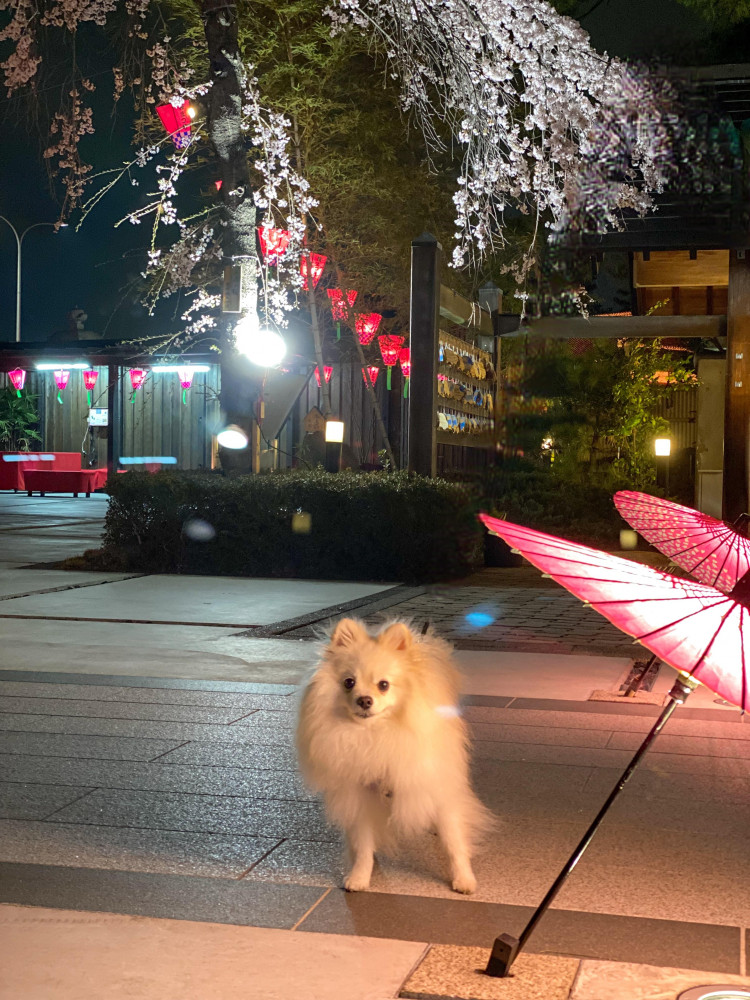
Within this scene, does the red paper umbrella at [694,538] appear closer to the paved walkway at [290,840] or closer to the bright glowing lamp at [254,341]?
the paved walkway at [290,840]

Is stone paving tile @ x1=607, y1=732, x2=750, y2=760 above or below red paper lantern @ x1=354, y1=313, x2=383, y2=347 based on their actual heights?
below

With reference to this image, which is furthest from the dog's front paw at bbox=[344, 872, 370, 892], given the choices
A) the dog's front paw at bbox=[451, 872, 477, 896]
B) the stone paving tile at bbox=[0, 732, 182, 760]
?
the stone paving tile at bbox=[0, 732, 182, 760]

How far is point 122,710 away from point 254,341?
8.65 metres

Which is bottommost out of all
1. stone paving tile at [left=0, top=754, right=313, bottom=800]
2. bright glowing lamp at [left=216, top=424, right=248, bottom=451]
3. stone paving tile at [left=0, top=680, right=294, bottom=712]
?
stone paving tile at [left=0, top=680, right=294, bottom=712]

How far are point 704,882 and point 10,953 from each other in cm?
230

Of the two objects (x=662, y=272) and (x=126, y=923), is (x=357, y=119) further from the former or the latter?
(x=126, y=923)

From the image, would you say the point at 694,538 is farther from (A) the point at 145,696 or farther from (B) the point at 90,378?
(B) the point at 90,378

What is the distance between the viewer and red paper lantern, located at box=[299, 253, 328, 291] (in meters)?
22.7

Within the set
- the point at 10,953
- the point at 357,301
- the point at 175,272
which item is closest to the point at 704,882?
the point at 10,953

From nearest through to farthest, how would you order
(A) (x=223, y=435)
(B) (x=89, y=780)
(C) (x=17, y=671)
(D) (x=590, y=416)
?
(B) (x=89, y=780), (C) (x=17, y=671), (A) (x=223, y=435), (D) (x=590, y=416)

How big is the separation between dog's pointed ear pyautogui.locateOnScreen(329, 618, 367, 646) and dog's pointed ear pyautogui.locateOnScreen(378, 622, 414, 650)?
64 mm

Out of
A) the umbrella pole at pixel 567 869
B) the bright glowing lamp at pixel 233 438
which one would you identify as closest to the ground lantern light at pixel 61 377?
the bright glowing lamp at pixel 233 438

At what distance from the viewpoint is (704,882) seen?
13.1 ft

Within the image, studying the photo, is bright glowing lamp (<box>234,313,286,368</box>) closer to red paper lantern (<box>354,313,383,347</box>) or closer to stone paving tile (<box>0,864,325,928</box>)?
red paper lantern (<box>354,313,383,347</box>)
